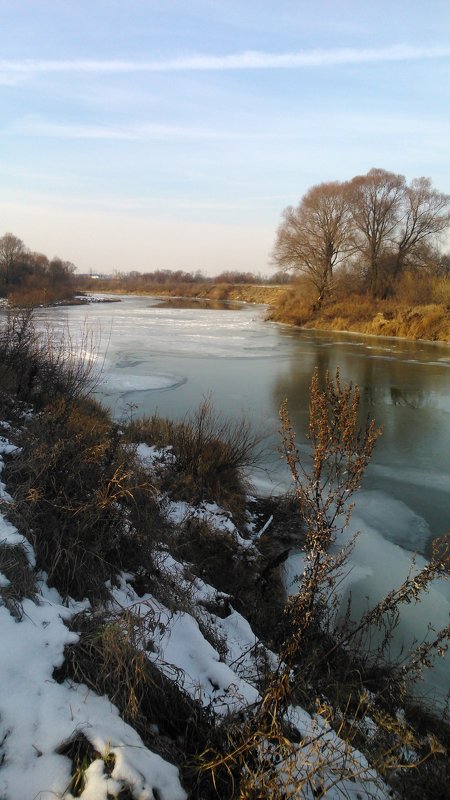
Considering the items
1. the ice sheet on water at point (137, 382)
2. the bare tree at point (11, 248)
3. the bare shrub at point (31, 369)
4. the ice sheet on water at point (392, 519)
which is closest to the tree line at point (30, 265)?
the bare tree at point (11, 248)

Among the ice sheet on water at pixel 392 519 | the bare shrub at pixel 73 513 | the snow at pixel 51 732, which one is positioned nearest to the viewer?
the snow at pixel 51 732

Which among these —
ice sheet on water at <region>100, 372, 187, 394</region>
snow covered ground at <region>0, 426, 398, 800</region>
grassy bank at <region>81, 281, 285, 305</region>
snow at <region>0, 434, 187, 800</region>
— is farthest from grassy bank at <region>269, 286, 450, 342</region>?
snow at <region>0, 434, 187, 800</region>

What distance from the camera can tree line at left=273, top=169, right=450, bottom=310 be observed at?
31.7 meters

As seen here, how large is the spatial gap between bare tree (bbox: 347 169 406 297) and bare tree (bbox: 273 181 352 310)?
689mm

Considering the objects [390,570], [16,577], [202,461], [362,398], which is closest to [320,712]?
[16,577]

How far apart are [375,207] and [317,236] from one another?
394 cm

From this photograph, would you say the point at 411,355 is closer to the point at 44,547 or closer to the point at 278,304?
the point at 278,304

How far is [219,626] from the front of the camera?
351 cm

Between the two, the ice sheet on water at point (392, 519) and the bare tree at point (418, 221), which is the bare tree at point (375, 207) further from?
the ice sheet on water at point (392, 519)

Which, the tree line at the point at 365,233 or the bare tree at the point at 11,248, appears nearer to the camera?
the tree line at the point at 365,233

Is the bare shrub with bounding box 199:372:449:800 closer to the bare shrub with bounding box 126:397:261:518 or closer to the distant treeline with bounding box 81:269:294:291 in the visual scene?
the bare shrub with bounding box 126:397:261:518

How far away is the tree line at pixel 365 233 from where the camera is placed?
31.7 meters

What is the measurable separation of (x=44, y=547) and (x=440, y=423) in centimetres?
954

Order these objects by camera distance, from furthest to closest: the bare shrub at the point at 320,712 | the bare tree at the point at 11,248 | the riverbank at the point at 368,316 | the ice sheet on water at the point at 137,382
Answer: the bare tree at the point at 11,248, the riverbank at the point at 368,316, the ice sheet on water at the point at 137,382, the bare shrub at the point at 320,712
